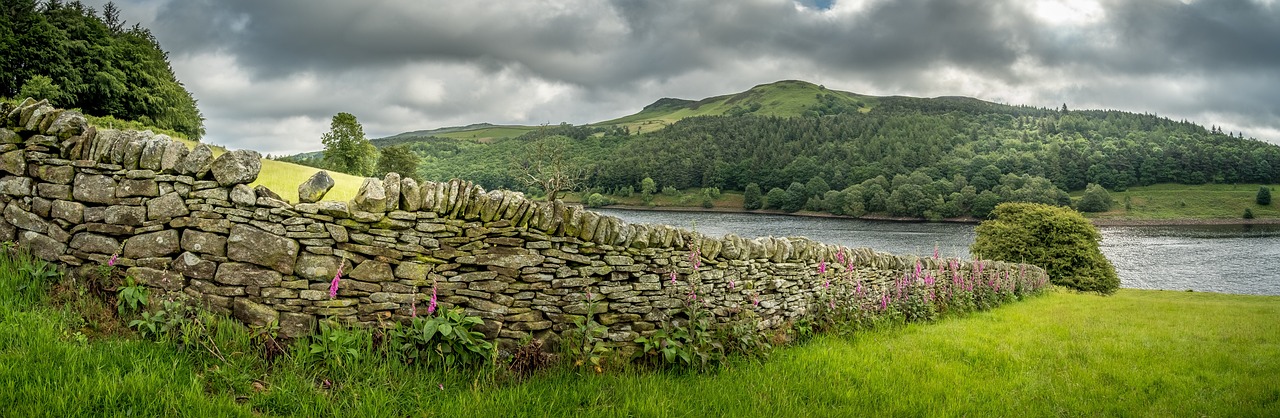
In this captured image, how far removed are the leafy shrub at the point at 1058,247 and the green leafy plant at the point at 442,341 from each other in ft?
95.5

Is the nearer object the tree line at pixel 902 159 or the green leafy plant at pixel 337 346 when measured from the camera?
the green leafy plant at pixel 337 346

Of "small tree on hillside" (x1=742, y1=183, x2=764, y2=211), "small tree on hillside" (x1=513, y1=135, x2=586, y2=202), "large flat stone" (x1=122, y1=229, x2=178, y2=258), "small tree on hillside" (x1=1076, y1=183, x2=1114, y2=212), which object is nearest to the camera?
"large flat stone" (x1=122, y1=229, x2=178, y2=258)

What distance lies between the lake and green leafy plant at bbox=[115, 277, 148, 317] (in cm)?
3034

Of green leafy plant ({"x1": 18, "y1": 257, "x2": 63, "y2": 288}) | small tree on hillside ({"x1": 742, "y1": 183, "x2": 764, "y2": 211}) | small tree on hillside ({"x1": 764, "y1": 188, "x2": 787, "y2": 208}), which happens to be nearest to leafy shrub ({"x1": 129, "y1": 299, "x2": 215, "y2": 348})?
green leafy plant ({"x1": 18, "y1": 257, "x2": 63, "y2": 288})

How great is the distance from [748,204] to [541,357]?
358 feet

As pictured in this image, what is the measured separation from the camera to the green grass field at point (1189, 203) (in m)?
85.6

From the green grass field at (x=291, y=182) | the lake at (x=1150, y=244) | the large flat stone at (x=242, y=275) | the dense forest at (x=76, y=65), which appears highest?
the dense forest at (x=76, y=65)

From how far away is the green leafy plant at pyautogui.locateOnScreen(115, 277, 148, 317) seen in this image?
14.5ft

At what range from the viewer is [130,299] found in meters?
4.45

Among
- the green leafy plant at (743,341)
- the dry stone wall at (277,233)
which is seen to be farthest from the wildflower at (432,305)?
the green leafy plant at (743,341)

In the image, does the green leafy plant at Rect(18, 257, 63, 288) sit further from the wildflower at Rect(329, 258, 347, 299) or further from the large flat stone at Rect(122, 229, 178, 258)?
the wildflower at Rect(329, 258, 347, 299)

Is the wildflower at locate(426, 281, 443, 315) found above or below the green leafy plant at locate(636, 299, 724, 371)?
above

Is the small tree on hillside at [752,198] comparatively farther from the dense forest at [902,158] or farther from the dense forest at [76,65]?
the dense forest at [76,65]

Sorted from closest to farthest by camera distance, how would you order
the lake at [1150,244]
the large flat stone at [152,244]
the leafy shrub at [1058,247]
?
the large flat stone at [152,244], the leafy shrub at [1058,247], the lake at [1150,244]
